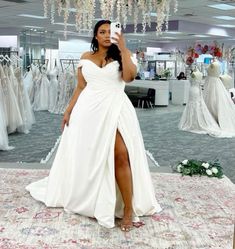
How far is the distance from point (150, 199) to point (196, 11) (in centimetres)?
793

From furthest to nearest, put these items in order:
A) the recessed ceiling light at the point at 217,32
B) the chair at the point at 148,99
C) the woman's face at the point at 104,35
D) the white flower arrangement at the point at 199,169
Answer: the recessed ceiling light at the point at 217,32 < the chair at the point at 148,99 < the white flower arrangement at the point at 199,169 < the woman's face at the point at 104,35

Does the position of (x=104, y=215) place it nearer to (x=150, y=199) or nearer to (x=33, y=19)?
(x=150, y=199)

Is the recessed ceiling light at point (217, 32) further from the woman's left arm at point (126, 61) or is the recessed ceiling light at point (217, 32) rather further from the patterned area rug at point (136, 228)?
the woman's left arm at point (126, 61)

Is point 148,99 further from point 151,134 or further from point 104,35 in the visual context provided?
point 104,35

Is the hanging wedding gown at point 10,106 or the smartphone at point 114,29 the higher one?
the smartphone at point 114,29

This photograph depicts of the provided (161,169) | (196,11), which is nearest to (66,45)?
(196,11)

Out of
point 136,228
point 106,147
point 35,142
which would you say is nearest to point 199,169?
point 136,228

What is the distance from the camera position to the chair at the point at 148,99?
11.5 meters

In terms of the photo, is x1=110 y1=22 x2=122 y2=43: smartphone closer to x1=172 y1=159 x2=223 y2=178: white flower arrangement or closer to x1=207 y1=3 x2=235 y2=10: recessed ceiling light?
x1=172 y1=159 x2=223 y2=178: white flower arrangement

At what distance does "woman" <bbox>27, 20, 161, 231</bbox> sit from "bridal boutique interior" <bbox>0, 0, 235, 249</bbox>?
0.15 meters

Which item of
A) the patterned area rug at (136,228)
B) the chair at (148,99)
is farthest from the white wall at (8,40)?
the patterned area rug at (136,228)

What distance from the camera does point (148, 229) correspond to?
2838 mm

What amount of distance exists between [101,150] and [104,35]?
32.3 inches

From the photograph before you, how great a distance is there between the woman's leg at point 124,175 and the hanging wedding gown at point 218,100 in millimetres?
5384
